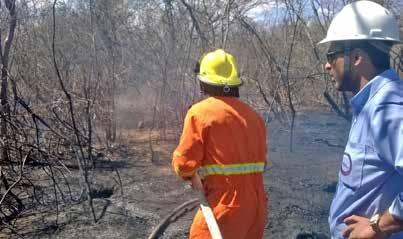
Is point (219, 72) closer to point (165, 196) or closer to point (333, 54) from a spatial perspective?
point (333, 54)

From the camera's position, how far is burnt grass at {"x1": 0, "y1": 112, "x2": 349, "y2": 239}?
515cm

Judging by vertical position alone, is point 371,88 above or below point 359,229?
above

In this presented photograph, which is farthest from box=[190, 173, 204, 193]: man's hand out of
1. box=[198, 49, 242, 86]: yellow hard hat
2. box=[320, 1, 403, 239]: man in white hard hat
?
box=[320, 1, 403, 239]: man in white hard hat

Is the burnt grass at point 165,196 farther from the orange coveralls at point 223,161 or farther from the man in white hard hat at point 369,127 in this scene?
the man in white hard hat at point 369,127

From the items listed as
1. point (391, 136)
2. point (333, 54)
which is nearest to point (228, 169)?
point (333, 54)

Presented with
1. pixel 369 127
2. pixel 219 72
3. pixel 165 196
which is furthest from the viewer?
pixel 165 196

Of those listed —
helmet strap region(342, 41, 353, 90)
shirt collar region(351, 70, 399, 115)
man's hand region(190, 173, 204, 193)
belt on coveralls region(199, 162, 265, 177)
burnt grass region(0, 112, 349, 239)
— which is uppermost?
helmet strap region(342, 41, 353, 90)

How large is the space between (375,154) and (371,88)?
29cm

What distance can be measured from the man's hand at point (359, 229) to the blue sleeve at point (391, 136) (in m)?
0.12

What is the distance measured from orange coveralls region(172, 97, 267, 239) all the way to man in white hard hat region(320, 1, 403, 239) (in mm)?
990

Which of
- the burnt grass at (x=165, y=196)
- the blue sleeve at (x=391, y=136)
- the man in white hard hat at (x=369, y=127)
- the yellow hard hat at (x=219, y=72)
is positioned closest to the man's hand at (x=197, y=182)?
the yellow hard hat at (x=219, y=72)

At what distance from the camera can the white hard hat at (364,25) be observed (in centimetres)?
210

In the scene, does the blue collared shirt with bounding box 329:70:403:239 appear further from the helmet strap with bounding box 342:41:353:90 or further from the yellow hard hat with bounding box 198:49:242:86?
the yellow hard hat with bounding box 198:49:242:86

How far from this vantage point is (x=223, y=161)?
309cm
